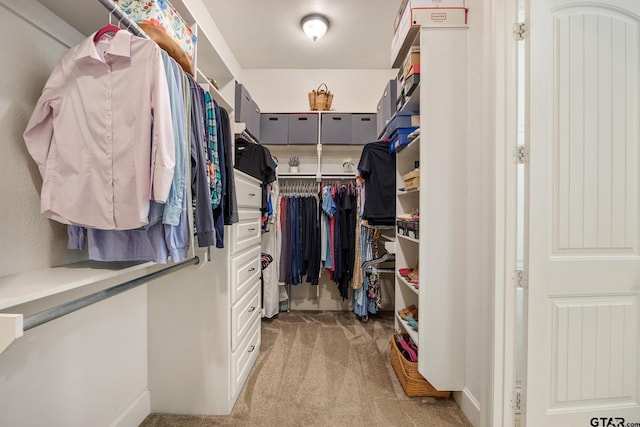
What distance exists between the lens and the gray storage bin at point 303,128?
2.84 m

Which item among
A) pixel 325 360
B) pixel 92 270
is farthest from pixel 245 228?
pixel 325 360

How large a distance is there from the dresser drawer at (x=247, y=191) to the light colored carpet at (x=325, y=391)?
1.18 meters

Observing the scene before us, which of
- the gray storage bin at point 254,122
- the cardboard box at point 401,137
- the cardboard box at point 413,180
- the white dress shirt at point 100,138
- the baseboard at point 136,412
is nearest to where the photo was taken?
the white dress shirt at point 100,138

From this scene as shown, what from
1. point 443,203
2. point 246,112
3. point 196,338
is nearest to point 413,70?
point 443,203

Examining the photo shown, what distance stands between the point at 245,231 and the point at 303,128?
1553mm

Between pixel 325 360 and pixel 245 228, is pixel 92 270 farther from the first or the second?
pixel 325 360

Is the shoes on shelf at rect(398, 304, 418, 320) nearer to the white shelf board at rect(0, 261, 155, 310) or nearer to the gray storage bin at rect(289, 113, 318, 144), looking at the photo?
the white shelf board at rect(0, 261, 155, 310)

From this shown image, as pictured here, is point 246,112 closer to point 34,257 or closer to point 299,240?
point 299,240

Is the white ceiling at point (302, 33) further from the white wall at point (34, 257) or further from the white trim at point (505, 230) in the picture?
the white wall at point (34, 257)

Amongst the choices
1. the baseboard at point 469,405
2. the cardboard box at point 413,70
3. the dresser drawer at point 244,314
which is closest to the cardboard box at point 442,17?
the cardboard box at point 413,70

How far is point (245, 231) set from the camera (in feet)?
5.67

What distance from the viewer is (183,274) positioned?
4.81 ft

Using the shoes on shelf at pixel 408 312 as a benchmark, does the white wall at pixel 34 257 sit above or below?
→ above

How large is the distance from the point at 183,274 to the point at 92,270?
64cm
